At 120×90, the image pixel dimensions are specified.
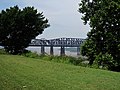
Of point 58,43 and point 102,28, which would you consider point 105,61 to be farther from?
point 58,43

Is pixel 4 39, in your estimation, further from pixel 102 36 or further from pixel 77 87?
pixel 77 87

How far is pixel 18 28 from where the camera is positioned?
147 ft

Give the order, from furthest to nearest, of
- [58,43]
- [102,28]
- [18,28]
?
1. [58,43]
2. [18,28]
3. [102,28]

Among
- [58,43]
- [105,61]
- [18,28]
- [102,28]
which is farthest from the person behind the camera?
[58,43]

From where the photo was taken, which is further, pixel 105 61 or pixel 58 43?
pixel 58 43

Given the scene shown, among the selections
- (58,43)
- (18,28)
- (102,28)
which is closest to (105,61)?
(102,28)

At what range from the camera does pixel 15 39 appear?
148 feet

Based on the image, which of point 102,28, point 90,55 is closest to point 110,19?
point 102,28

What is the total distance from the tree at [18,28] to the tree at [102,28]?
17.9 meters

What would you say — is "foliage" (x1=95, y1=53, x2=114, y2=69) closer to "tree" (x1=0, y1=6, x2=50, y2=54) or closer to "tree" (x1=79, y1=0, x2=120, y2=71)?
"tree" (x1=79, y1=0, x2=120, y2=71)

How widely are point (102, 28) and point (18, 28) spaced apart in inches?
804

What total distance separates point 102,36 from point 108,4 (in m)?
3.00

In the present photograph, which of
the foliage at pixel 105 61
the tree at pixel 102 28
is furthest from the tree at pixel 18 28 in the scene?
the foliage at pixel 105 61

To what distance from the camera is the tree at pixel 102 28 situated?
2581cm
